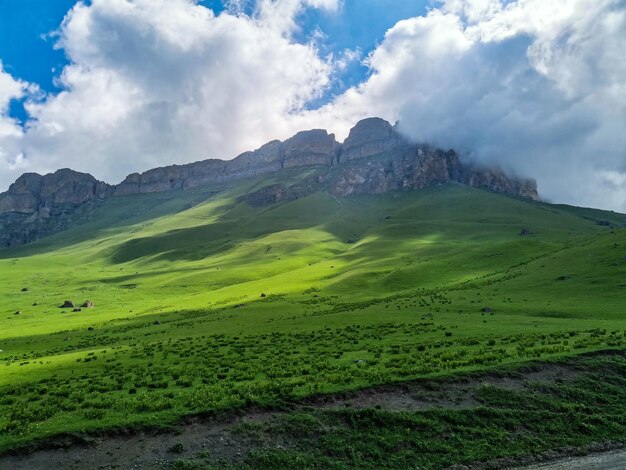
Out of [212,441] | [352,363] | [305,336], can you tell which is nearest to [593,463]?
[352,363]

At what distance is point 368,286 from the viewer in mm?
102875

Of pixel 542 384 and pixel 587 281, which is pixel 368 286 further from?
pixel 542 384

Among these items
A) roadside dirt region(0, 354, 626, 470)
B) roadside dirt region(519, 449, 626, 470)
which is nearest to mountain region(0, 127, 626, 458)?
roadside dirt region(0, 354, 626, 470)

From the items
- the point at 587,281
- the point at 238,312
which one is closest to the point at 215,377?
the point at 238,312

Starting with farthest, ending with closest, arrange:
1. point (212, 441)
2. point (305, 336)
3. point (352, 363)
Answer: point (305, 336)
point (352, 363)
point (212, 441)

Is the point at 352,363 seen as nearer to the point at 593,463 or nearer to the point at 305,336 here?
the point at 593,463

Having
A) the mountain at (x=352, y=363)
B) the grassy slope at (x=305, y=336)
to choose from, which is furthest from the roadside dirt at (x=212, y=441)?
the grassy slope at (x=305, y=336)

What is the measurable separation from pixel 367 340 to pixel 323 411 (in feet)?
71.3

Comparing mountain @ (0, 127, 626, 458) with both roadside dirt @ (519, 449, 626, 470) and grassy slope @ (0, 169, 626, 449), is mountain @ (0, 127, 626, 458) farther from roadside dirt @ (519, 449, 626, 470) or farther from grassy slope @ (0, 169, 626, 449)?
roadside dirt @ (519, 449, 626, 470)

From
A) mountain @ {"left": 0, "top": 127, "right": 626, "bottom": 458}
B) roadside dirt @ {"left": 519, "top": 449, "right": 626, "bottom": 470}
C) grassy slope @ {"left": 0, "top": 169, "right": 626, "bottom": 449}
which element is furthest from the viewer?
grassy slope @ {"left": 0, "top": 169, "right": 626, "bottom": 449}

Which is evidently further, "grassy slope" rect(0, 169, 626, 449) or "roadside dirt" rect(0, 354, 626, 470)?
"grassy slope" rect(0, 169, 626, 449)

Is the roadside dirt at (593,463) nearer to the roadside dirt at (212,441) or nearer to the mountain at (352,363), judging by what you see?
the roadside dirt at (212,441)

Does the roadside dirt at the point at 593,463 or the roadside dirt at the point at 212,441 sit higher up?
the roadside dirt at the point at 212,441

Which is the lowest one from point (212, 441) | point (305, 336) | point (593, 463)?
point (593, 463)
